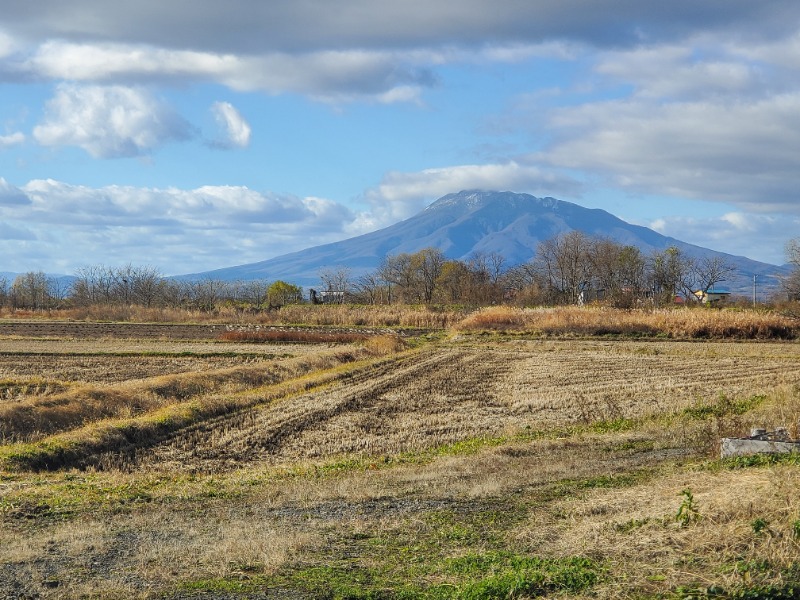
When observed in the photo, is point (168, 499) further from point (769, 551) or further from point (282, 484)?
point (769, 551)

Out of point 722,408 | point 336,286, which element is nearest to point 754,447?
point 722,408

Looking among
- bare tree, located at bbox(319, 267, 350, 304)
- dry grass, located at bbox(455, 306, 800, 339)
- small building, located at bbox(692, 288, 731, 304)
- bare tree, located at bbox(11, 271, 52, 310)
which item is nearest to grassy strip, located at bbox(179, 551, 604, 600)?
dry grass, located at bbox(455, 306, 800, 339)

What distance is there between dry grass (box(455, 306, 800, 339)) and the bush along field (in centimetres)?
1462

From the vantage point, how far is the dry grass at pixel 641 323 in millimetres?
48562

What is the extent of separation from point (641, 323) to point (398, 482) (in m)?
41.8

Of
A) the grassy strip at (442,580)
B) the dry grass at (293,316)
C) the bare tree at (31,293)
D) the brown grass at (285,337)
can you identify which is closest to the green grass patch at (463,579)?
the grassy strip at (442,580)

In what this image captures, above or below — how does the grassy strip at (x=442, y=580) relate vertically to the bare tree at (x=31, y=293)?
below

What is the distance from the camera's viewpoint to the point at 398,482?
12758mm

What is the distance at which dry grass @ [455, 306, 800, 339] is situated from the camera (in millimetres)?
48562

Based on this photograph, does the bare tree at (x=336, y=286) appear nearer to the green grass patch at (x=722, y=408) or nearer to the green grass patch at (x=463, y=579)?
the green grass patch at (x=722, y=408)

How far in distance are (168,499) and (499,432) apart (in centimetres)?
900

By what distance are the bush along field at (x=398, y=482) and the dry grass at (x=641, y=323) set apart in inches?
576

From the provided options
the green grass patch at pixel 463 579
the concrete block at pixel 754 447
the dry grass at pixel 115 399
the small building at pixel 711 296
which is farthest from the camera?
the small building at pixel 711 296

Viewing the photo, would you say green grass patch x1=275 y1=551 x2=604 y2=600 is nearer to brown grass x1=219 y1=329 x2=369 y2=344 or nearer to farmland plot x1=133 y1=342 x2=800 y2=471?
farmland plot x1=133 y1=342 x2=800 y2=471
